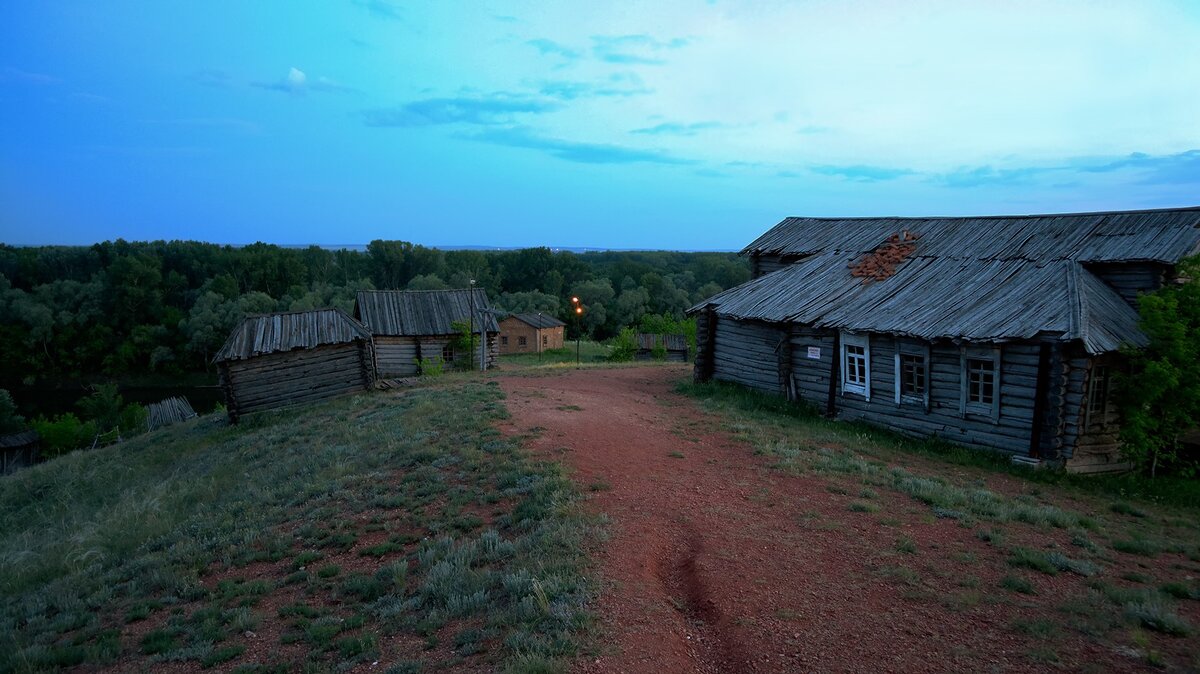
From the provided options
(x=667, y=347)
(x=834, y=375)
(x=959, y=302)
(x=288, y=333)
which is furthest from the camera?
(x=667, y=347)

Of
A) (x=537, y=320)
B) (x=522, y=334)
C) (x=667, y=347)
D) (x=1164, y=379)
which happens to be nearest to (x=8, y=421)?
(x=522, y=334)

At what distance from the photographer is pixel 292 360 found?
23859 mm

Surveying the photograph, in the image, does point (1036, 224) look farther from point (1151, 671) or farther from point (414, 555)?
point (414, 555)

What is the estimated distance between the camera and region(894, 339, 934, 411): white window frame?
616 inches

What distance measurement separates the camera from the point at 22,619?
837cm

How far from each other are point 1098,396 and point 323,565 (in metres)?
15.6

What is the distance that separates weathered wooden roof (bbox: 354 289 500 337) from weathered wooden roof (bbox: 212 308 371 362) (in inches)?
325

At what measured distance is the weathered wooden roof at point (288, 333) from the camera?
75.3 feet

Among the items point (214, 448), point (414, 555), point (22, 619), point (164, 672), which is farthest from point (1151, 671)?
point (214, 448)

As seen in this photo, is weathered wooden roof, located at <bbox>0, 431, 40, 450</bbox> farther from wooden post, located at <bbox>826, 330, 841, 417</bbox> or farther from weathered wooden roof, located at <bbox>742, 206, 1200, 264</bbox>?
wooden post, located at <bbox>826, 330, 841, 417</bbox>

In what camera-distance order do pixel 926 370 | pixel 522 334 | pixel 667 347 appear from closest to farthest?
1. pixel 926 370
2. pixel 667 347
3. pixel 522 334

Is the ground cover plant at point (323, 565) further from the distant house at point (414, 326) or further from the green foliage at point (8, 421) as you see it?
the green foliage at point (8, 421)

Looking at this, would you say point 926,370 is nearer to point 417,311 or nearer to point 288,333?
point 288,333

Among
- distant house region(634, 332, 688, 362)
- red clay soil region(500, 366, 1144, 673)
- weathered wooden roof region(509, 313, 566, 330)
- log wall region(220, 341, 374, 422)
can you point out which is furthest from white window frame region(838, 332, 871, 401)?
weathered wooden roof region(509, 313, 566, 330)
